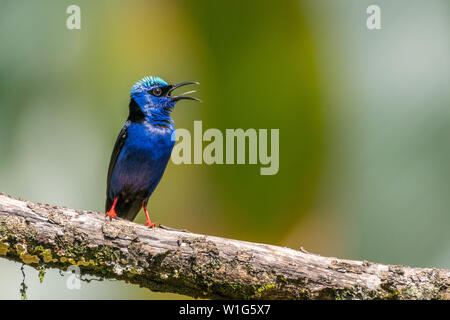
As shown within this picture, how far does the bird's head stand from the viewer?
530 cm

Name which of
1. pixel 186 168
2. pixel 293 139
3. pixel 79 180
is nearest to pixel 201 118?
pixel 186 168

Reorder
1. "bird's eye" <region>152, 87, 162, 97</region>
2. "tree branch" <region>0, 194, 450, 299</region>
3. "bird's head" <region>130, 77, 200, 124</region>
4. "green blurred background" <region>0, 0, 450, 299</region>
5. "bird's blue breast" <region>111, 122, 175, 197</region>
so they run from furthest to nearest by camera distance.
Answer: "green blurred background" <region>0, 0, 450, 299</region>
"bird's eye" <region>152, 87, 162, 97</region>
"bird's head" <region>130, 77, 200, 124</region>
"bird's blue breast" <region>111, 122, 175, 197</region>
"tree branch" <region>0, 194, 450, 299</region>

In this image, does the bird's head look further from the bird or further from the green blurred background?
the green blurred background

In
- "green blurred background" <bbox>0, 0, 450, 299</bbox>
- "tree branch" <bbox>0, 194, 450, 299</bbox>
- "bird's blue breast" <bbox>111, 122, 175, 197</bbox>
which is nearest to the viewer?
"tree branch" <bbox>0, 194, 450, 299</bbox>

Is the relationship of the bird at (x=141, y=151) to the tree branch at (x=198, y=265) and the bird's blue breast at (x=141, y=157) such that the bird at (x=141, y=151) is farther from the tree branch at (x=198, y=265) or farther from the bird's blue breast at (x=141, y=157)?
the tree branch at (x=198, y=265)


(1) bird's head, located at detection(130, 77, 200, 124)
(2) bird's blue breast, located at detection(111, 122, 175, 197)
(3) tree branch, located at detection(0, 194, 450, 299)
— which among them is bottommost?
(3) tree branch, located at detection(0, 194, 450, 299)

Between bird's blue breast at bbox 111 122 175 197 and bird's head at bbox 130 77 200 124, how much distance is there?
0.17m

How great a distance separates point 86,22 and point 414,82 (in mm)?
5024

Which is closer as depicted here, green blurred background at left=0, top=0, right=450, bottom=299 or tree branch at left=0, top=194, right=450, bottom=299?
tree branch at left=0, top=194, right=450, bottom=299

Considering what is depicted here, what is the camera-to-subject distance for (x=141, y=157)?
5.09m

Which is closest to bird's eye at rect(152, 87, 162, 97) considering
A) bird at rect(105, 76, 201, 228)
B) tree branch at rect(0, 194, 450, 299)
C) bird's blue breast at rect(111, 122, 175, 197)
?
bird at rect(105, 76, 201, 228)

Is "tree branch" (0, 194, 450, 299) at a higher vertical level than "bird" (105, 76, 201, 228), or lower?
lower

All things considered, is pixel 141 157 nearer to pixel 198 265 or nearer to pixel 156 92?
pixel 156 92

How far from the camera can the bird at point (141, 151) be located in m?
5.10
